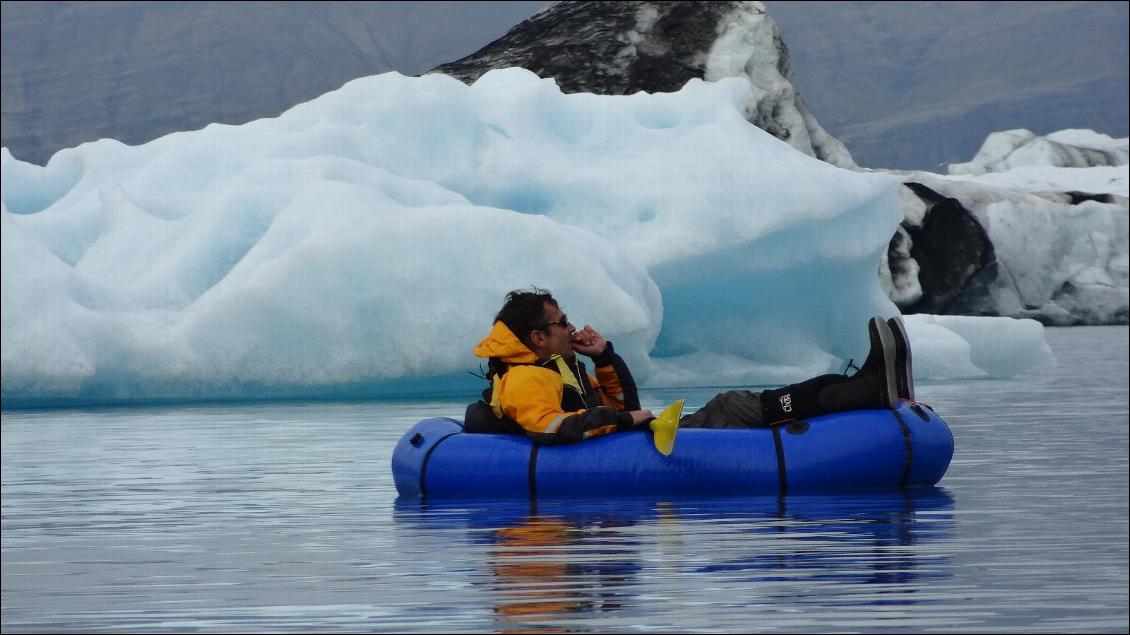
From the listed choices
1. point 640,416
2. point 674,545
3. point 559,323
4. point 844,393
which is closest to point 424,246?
point 559,323

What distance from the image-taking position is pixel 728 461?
6273mm

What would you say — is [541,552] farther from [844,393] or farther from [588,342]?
[844,393]

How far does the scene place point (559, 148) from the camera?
47.3 ft

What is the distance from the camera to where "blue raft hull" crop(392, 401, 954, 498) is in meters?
6.28

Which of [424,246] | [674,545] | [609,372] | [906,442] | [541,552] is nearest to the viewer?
[541,552]

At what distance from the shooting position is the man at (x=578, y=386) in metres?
6.28

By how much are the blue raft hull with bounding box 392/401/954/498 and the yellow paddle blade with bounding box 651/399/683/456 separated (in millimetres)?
50

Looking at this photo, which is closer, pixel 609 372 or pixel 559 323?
pixel 559 323

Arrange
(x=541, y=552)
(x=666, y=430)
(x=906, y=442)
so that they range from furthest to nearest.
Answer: (x=906, y=442) < (x=666, y=430) < (x=541, y=552)

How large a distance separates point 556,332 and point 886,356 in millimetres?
1261

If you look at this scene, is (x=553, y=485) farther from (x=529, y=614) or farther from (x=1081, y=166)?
(x=1081, y=166)

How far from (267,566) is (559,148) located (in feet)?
32.8

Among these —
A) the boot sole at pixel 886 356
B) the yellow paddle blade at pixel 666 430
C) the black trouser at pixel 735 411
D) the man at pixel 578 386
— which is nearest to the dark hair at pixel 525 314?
the man at pixel 578 386

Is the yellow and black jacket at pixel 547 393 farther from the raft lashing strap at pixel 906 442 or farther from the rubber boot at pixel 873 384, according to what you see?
the raft lashing strap at pixel 906 442
